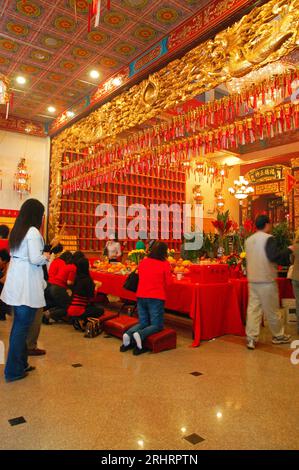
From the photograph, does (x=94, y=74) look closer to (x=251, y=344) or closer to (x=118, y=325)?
(x=118, y=325)

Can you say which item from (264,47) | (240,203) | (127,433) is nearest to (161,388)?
(127,433)

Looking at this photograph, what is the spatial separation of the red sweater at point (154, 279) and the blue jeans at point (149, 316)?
0.07 m

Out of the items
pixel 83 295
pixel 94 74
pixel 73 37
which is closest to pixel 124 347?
pixel 83 295

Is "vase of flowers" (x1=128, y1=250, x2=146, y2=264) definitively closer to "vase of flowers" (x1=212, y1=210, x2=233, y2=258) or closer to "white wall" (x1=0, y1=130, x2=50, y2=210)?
"vase of flowers" (x1=212, y1=210, x2=233, y2=258)

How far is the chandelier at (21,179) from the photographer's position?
8.10 m

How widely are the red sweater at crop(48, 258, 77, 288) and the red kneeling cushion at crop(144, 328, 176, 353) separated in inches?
65.3

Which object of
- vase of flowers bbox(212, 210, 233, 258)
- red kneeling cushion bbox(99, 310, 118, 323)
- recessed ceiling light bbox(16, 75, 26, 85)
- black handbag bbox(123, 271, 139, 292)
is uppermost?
recessed ceiling light bbox(16, 75, 26, 85)

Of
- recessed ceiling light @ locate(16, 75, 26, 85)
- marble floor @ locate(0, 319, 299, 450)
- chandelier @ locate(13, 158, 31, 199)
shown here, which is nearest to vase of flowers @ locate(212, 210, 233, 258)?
marble floor @ locate(0, 319, 299, 450)

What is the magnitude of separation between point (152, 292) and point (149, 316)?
0.32 meters

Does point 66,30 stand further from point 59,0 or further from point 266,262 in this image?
point 266,262

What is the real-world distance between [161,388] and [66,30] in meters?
5.17

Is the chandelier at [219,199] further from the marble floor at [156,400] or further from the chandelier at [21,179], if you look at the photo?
the marble floor at [156,400]

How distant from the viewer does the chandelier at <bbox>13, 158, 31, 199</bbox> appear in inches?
319

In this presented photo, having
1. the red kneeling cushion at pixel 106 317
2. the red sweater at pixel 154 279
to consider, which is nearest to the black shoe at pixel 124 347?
the red sweater at pixel 154 279
